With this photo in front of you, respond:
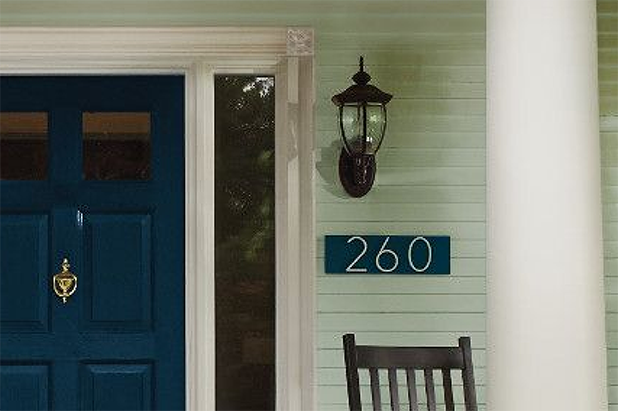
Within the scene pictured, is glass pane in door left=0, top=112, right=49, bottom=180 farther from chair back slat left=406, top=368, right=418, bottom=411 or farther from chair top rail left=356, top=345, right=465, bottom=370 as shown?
chair back slat left=406, top=368, right=418, bottom=411

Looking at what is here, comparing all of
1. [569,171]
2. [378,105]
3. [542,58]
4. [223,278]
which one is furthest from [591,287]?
[223,278]

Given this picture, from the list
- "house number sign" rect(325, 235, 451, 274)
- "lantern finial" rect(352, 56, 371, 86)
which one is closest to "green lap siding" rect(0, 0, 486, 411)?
"house number sign" rect(325, 235, 451, 274)

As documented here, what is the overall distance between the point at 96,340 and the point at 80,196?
58cm

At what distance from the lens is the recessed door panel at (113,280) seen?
4.27 metres

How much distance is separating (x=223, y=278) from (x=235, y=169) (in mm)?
446

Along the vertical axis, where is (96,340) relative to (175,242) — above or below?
below

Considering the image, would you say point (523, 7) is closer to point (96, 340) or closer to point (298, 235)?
point (298, 235)

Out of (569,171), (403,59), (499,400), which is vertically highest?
(403,59)

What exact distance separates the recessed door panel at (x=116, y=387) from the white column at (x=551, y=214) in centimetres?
199

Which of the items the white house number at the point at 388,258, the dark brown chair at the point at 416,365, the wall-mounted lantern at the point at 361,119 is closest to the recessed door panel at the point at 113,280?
the white house number at the point at 388,258

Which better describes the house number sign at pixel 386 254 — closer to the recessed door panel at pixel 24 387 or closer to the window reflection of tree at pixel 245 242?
the window reflection of tree at pixel 245 242

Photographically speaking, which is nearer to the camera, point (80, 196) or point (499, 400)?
point (499, 400)

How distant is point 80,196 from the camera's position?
14.0 feet

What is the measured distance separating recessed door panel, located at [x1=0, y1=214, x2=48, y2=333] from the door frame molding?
22.9 inches
